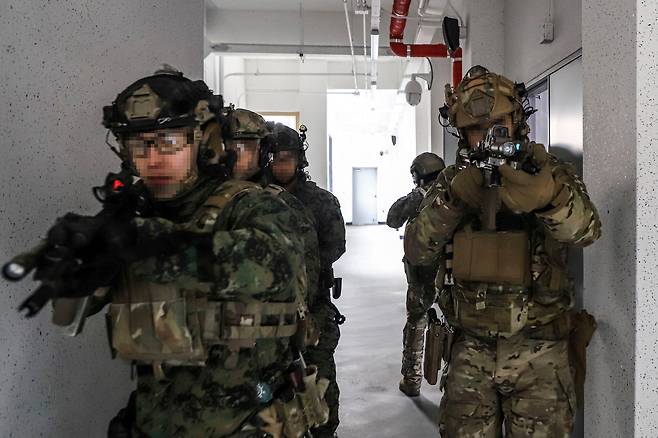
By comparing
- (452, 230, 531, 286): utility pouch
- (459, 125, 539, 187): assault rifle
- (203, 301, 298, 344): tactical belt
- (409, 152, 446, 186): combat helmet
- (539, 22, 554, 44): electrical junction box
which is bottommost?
(203, 301, 298, 344): tactical belt

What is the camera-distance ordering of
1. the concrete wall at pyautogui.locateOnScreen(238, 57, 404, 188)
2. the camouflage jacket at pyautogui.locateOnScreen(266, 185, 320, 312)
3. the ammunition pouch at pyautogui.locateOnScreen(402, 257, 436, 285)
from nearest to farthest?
the camouflage jacket at pyautogui.locateOnScreen(266, 185, 320, 312)
the ammunition pouch at pyautogui.locateOnScreen(402, 257, 436, 285)
the concrete wall at pyautogui.locateOnScreen(238, 57, 404, 188)

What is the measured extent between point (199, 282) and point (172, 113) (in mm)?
383

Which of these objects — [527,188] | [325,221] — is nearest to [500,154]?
[527,188]

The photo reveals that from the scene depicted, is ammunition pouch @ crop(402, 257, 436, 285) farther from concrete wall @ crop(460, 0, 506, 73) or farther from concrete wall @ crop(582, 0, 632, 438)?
concrete wall @ crop(460, 0, 506, 73)

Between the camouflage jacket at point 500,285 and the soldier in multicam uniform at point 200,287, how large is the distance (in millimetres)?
674

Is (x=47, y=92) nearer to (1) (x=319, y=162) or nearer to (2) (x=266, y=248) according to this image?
(2) (x=266, y=248)

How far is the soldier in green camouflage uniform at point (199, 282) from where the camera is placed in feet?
3.76

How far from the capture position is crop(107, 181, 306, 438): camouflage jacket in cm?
114

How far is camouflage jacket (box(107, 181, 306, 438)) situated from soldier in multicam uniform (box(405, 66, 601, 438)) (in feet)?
2.37

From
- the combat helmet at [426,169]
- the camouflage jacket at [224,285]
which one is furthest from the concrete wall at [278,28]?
the camouflage jacket at [224,285]

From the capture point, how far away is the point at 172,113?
1231 millimetres

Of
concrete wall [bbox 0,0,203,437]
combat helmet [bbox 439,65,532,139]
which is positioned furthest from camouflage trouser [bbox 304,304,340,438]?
combat helmet [bbox 439,65,532,139]

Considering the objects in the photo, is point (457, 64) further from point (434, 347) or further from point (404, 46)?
point (434, 347)

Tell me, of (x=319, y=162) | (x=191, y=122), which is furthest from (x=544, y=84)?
(x=319, y=162)
